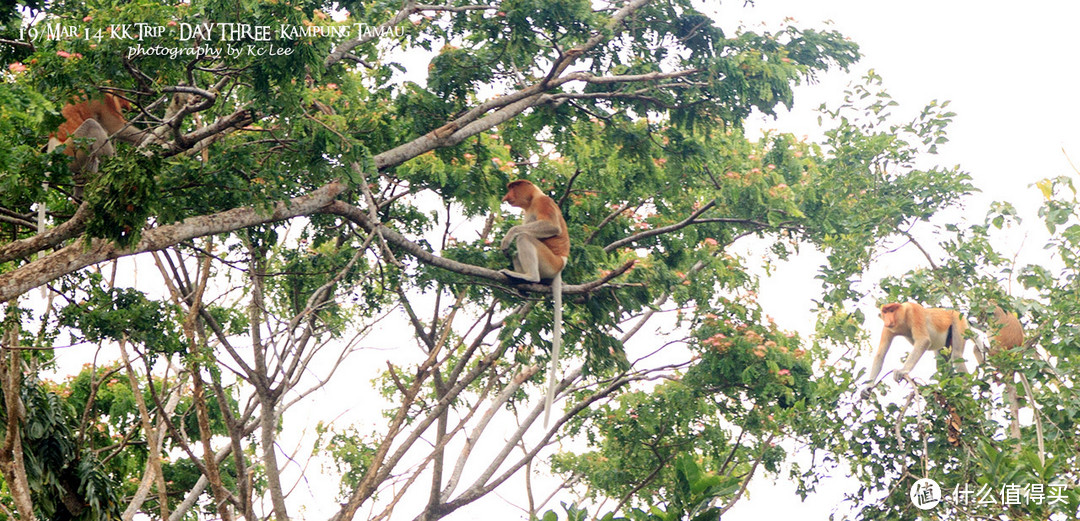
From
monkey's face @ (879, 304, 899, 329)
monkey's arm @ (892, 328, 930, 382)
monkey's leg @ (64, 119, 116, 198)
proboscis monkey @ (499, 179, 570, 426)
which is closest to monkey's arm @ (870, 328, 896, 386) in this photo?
monkey's face @ (879, 304, 899, 329)

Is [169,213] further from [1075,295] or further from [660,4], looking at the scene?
[1075,295]

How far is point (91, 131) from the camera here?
5367 mm

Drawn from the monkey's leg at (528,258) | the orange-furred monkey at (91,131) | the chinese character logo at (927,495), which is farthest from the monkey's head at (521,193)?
the chinese character logo at (927,495)

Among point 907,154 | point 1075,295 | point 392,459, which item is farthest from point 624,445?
point 1075,295

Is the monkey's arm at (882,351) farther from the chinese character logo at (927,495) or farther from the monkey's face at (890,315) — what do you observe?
the chinese character logo at (927,495)

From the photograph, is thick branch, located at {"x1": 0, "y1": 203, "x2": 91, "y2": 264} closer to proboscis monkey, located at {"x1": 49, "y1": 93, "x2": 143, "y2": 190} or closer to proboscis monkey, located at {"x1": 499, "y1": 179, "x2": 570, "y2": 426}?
proboscis monkey, located at {"x1": 49, "y1": 93, "x2": 143, "y2": 190}

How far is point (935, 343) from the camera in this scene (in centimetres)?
816

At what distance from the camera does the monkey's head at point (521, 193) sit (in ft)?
24.0

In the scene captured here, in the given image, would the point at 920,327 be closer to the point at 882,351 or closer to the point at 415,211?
the point at 882,351

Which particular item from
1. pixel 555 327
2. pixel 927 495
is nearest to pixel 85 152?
pixel 555 327

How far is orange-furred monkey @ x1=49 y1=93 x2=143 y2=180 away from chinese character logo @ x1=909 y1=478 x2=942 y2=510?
480cm

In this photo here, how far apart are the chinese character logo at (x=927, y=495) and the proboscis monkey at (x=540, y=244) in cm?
247

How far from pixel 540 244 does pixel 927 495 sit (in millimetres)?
3189

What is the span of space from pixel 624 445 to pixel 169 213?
6.34m
